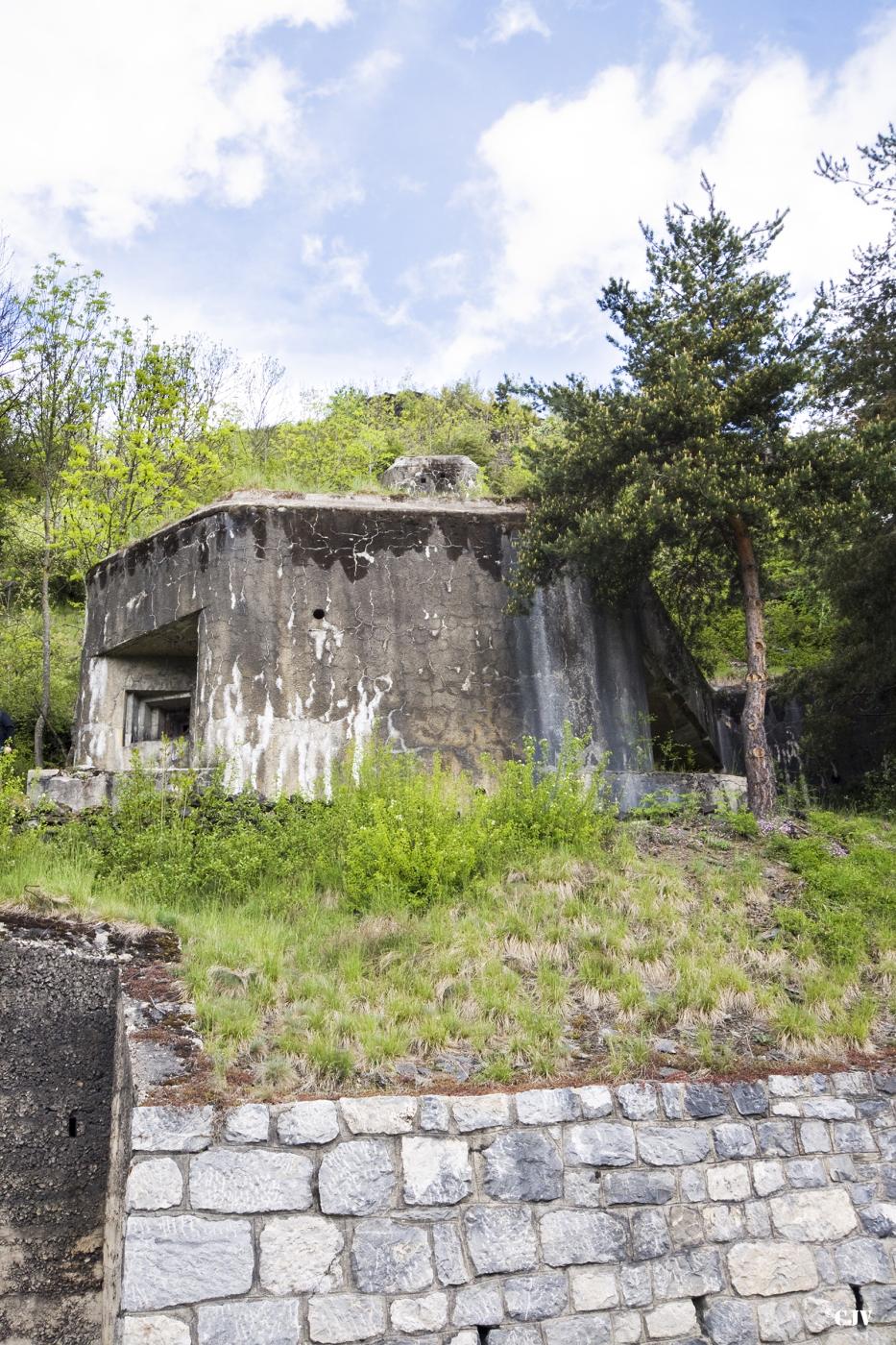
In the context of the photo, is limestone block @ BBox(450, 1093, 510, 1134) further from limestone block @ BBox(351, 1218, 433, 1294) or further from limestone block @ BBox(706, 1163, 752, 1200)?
limestone block @ BBox(706, 1163, 752, 1200)

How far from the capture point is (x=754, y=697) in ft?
32.7

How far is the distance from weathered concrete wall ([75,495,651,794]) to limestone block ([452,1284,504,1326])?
5.52 m

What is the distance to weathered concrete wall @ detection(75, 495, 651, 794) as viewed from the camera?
9930mm

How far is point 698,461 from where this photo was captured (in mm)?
9875

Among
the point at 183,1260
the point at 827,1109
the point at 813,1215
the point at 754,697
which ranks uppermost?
the point at 754,697

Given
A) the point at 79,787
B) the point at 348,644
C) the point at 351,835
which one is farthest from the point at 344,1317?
the point at 348,644

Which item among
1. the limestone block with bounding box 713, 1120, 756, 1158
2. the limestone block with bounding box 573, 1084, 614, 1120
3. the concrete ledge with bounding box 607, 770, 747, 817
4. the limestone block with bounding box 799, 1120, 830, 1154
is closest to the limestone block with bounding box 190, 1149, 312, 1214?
the limestone block with bounding box 573, 1084, 614, 1120

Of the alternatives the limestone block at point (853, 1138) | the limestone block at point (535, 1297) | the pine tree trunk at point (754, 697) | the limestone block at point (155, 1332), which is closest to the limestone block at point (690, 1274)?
the limestone block at point (535, 1297)

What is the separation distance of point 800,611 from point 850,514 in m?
8.88

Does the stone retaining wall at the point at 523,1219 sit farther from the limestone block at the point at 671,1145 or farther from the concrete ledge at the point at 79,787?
the concrete ledge at the point at 79,787

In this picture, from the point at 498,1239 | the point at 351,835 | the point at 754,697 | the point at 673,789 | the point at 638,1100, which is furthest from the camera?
the point at 673,789

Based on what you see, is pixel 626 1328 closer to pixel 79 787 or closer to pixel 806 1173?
pixel 806 1173

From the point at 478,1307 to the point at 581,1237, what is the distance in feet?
2.03

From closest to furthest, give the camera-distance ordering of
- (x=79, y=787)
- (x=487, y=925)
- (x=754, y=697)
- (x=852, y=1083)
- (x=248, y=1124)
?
1. (x=248, y=1124)
2. (x=852, y=1083)
3. (x=487, y=925)
4. (x=79, y=787)
5. (x=754, y=697)
